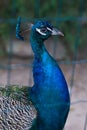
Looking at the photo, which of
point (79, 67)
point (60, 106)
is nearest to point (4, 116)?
point (60, 106)

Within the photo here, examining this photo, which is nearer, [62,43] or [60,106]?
[60,106]

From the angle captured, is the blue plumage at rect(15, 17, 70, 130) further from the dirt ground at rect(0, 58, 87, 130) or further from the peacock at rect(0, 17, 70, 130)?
the dirt ground at rect(0, 58, 87, 130)

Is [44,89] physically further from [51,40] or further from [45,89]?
[51,40]

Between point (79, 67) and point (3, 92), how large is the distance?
4.80 ft

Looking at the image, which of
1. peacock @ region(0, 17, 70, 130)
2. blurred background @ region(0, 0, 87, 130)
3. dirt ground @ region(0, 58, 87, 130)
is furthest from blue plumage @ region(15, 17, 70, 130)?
blurred background @ region(0, 0, 87, 130)

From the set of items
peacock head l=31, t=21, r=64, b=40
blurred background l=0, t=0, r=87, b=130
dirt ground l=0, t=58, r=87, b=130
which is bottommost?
dirt ground l=0, t=58, r=87, b=130

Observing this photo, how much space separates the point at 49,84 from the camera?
1.80m

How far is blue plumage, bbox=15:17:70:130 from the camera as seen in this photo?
1.77 metres

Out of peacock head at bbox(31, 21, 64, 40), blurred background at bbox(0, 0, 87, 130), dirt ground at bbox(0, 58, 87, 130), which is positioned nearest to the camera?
peacock head at bbox(31, 21, 64, 40)

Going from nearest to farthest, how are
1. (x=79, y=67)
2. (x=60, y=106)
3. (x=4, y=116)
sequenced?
(x=4, y=116)
(x=60, y=106)
(x=79, y=67)

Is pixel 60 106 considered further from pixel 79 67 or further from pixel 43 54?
pixel 79 67

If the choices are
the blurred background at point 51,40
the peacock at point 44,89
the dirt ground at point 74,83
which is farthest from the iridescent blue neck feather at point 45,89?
the blurred background at point 51,40

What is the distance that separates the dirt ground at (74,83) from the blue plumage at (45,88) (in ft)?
2.33

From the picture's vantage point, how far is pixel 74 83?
300cm
